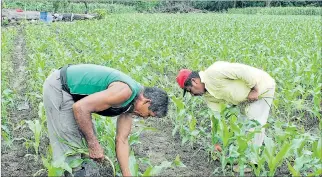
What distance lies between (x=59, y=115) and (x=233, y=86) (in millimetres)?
1600

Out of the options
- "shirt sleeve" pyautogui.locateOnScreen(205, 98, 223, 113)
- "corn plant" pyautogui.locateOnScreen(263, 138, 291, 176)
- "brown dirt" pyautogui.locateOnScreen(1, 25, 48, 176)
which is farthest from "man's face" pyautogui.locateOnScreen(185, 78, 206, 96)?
"brown dirt" pyautogui.locateOnScreen(1, 25, 48, 176)

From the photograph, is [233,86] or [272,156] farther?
→ [233,86]

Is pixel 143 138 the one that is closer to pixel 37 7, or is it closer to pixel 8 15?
pixel 8 15

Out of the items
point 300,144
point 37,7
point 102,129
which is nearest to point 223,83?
point 300,144

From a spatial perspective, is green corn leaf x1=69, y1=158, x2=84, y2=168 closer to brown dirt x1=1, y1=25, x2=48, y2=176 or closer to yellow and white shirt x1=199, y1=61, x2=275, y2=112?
brown dirt x1=1, y1=25, x2=48, y2=176

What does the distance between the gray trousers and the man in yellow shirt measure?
992 mm

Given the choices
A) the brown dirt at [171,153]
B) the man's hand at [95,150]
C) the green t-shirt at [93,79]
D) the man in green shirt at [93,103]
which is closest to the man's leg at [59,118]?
the man in green shirt at [93,103]

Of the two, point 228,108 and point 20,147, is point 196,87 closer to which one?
point 228,108

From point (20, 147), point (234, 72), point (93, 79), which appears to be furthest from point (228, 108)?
point (20, 147)

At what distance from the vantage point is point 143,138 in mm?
4902

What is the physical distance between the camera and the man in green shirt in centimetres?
286

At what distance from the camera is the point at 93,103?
2.82m

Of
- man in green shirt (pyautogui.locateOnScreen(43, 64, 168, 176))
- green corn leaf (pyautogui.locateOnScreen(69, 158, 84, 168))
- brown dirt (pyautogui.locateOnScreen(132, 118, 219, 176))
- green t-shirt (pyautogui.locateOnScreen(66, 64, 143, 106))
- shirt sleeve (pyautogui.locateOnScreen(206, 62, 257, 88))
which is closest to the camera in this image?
man in green shirt (pyautogui.locateOnScreen(43, 64, 168, 176))

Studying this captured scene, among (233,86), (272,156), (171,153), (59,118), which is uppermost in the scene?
(233,86)
